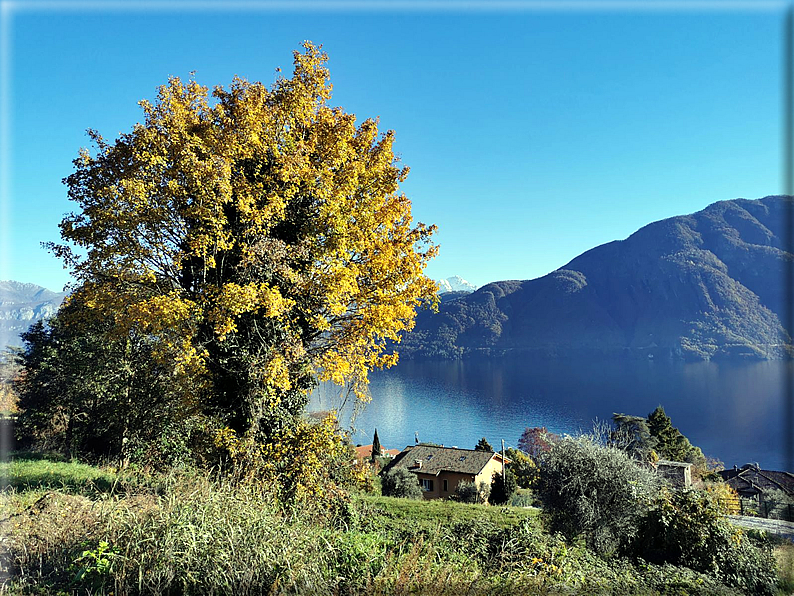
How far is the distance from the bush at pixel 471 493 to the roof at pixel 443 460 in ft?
7.89

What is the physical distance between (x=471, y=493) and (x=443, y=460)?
24.1ft

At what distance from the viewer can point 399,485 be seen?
3225 cm

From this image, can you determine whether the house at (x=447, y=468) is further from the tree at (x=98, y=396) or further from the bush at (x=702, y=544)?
the bush at (x=702, y=544)

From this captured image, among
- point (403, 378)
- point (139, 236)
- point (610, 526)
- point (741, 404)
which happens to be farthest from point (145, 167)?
point (403, 378)

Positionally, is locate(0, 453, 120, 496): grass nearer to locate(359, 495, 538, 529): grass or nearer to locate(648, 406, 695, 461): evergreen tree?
locate(359, 495, 538, 529): grass

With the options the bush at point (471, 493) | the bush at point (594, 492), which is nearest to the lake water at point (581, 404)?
the bush at point (471, 493)

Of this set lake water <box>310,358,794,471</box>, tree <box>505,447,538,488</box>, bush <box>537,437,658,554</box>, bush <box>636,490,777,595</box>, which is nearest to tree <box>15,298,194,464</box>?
bush <box>537,437,658,554</box>

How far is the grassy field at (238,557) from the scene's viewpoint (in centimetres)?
452

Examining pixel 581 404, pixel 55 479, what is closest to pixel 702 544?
pixel 55 479

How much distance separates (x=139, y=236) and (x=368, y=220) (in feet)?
13.8

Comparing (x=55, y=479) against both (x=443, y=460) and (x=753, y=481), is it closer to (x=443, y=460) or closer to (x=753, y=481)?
(x=443, y=460)

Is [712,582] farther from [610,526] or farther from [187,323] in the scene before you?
[187,323]

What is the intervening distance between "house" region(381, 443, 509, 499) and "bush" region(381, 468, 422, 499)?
5803 mm

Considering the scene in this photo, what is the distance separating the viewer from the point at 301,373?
918cm
